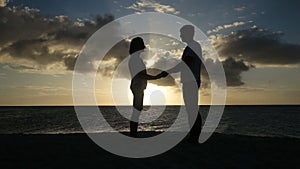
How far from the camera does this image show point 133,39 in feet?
24.9

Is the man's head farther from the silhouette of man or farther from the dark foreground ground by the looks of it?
the dark foreground ground

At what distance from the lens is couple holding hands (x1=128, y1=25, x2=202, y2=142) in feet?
23.9

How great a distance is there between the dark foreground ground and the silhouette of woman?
1.41 meters

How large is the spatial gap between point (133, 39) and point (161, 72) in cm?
121

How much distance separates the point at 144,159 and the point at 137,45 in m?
3.11

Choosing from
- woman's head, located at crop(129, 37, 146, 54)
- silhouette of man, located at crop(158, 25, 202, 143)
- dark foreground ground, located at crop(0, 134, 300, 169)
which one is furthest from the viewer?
woman's head, located at crop(129, 37, 146, 54)

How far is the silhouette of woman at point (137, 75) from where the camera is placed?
7496mm

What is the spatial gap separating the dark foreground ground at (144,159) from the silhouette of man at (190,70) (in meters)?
0.64

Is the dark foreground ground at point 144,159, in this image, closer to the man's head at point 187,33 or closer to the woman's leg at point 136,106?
the woman's leg at point 136,106

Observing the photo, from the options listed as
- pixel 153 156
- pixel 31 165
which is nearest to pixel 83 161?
pixel 31 165

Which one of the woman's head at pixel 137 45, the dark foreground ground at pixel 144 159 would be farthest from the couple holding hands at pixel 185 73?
the dark foreground ground at pixel 144 159

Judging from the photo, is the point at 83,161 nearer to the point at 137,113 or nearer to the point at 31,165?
the point at 31,165

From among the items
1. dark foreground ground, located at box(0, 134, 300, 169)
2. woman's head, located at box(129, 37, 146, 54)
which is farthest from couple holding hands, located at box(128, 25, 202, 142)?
dark foreground ground, located at box(0, 134, 300, 169)

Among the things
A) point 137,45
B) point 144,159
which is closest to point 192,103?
point 137,45
